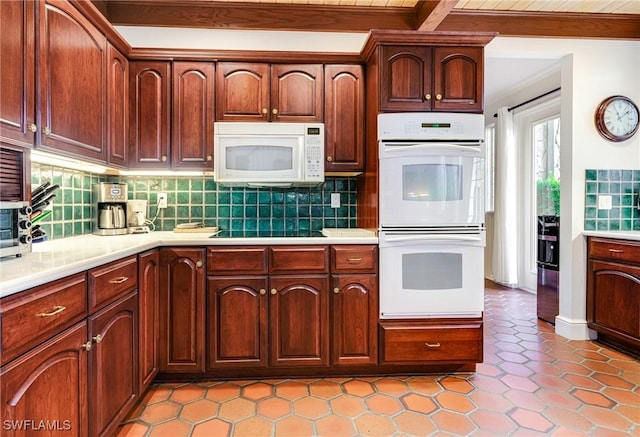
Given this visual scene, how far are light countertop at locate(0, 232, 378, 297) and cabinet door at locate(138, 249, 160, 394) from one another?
0.09 m

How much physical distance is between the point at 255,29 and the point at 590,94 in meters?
2.73

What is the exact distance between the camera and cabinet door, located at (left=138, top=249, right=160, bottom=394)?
72.2 inches

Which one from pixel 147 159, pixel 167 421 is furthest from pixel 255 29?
pixel 167 421

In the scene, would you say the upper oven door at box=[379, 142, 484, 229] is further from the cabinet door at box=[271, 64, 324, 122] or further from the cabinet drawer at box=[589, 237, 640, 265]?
the cabinet drawer at box=[589, 237, 640, 265]

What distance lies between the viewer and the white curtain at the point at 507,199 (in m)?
4.40

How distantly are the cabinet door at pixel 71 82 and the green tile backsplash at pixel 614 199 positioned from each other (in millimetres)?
3536

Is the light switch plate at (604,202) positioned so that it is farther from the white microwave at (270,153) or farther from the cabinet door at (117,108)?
the cabinet door at (117,108)

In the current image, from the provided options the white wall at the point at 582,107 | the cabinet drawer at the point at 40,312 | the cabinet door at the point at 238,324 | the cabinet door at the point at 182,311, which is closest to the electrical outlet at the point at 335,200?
the cabinet door at the point at 238,324

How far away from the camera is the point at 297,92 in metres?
2.49

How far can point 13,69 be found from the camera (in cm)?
136

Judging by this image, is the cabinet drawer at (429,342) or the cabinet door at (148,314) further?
the cabinet drawer at (429,342)

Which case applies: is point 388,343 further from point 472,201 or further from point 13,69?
point 13,69

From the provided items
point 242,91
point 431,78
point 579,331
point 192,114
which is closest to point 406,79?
point 431,78

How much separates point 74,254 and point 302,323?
1258 mm
